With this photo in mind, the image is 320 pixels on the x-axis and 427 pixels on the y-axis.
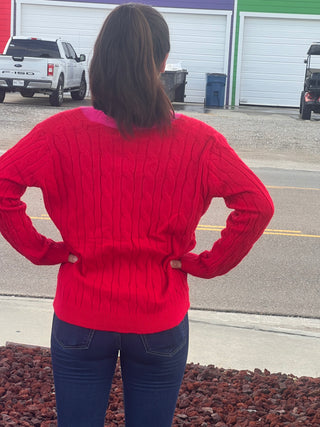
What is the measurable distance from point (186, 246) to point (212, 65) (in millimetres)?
26765

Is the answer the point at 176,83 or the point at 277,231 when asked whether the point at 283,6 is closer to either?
the point at 176,83

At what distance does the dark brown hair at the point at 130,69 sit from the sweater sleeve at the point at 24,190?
0.22 meters

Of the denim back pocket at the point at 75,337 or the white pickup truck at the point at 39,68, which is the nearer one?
the denim back pocket at the point at 75,337

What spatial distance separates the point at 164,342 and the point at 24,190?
0.59m

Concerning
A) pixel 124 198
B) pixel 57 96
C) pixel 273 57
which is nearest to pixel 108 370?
pixel 124 198

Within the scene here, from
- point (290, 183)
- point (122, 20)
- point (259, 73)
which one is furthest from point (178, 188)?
point (259, 73)

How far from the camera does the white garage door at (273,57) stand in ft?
90.1

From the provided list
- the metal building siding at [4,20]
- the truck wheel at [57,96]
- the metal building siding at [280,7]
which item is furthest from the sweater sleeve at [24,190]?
the metal building siding at [4,20]

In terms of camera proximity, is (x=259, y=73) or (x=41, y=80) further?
(x=259, y=73)

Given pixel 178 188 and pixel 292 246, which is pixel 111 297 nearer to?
pixel 178 188

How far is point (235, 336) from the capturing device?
489cm

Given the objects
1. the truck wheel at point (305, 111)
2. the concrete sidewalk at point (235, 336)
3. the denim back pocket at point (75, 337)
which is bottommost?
the truck wheel at point (305, 111)

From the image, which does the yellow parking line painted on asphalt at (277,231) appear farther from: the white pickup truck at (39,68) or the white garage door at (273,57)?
the white garage door at (273,57)

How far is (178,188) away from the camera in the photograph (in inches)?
79.1
